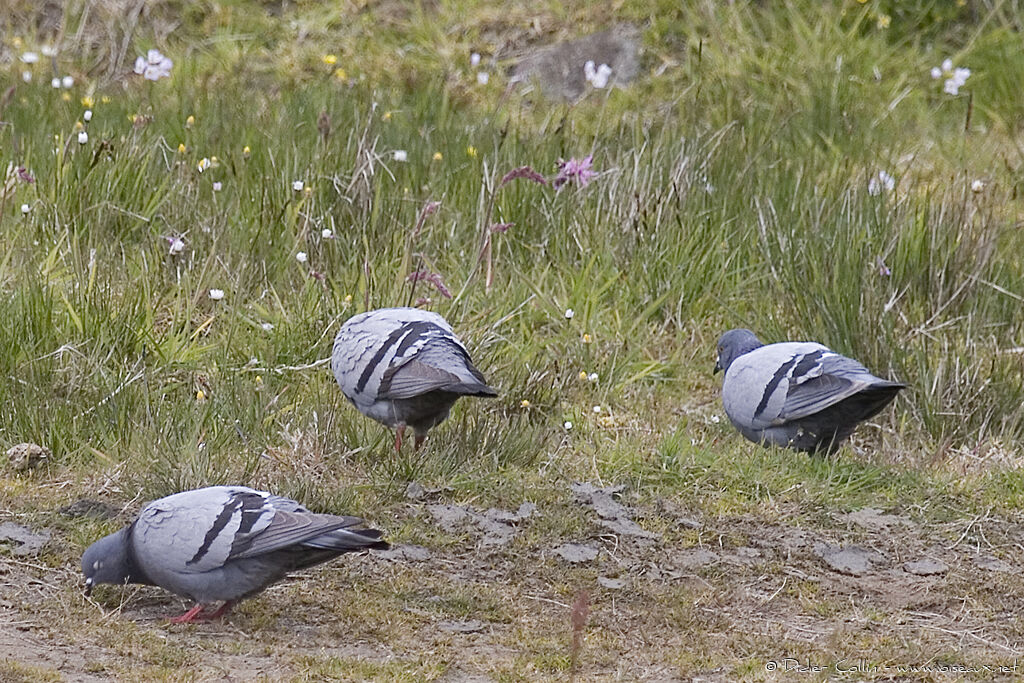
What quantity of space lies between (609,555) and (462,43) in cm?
504

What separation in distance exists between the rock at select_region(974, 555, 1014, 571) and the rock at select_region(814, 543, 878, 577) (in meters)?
0.30

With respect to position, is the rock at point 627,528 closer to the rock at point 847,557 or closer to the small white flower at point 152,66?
the rock at point 847,557

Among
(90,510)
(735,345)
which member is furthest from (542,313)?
(90,510)

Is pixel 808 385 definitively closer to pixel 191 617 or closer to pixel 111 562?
pixel 191 617

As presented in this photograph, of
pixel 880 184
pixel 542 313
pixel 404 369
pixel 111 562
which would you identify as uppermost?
pixel 880 184

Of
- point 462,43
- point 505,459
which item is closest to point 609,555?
point 505,459

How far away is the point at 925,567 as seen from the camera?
4.11 m

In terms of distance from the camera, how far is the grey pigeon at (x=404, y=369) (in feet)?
13.8

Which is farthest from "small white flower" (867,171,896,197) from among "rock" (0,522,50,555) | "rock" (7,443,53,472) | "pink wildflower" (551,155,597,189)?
"rock" (0,522,50,555)

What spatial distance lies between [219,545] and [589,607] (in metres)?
1.00

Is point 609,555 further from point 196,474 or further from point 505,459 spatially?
point 196,474

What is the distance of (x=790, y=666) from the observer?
11.1ft

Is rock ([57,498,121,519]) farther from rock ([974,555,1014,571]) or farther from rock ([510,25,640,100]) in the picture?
rock ([510,25,640,100])

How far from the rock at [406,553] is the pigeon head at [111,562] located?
75cm
